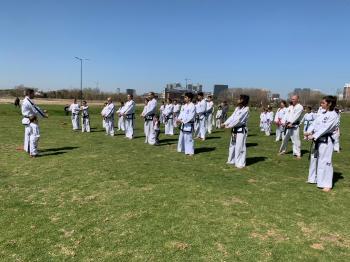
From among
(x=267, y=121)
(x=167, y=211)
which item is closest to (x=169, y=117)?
(x=267, y=121)

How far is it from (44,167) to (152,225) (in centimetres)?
575

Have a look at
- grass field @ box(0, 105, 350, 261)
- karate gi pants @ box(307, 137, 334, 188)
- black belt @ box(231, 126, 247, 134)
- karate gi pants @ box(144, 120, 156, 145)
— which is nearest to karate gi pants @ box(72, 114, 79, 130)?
karate gi pants @ box(144, 120, 156, 145)

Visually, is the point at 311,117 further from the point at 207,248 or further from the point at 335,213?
the point at 207,248

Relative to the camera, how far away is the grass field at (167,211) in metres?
5.58

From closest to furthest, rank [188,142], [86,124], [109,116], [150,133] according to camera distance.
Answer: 1. [188,142]
2. [150,133]
3. [109,116]
4. [86,124]

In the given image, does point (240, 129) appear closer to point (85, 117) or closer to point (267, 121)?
point (267, 121)

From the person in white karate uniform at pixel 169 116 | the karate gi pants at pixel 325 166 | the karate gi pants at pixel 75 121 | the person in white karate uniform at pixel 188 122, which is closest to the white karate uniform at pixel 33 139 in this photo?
the person in white karate uniform at pixel 188 122

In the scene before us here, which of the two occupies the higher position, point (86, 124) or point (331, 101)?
point (331, 101)

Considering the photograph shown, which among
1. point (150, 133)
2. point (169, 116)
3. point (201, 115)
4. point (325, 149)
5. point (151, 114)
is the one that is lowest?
point (150, 133)

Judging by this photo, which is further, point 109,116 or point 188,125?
point 109,116

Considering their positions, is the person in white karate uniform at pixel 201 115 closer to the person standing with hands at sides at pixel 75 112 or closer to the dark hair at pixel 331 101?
the person standing with hands at sides at pixel 75 112

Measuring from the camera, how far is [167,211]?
7.08 m

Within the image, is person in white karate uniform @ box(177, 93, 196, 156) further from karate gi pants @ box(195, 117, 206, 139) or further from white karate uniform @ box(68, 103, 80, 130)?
white karate uniform @ box(68, 103, 80, 130)

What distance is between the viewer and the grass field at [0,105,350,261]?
5578 millimetres
